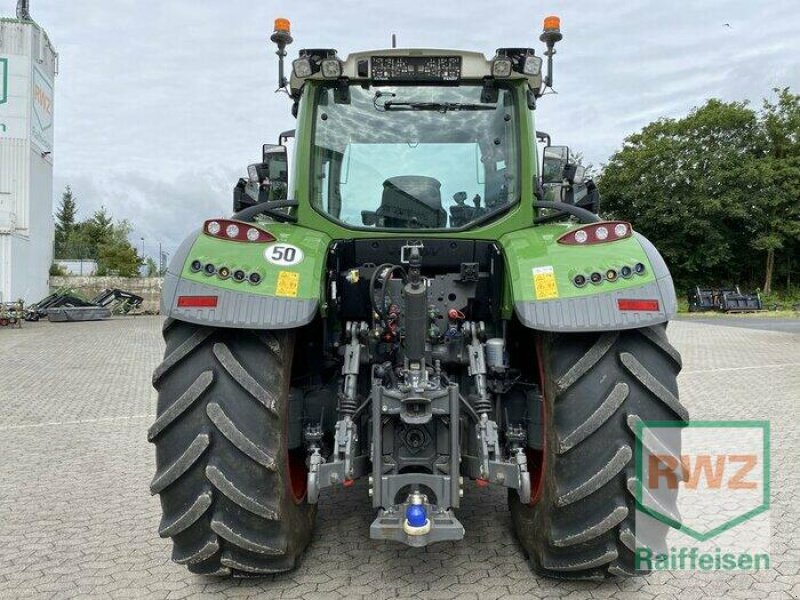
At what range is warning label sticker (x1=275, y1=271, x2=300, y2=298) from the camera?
2795 millimetres

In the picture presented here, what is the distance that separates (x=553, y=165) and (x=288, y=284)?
5.91ft

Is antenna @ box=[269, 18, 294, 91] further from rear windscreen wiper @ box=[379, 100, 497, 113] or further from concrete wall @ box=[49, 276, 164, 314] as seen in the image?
concrete wall @ box=[49, 276, 164, 314]

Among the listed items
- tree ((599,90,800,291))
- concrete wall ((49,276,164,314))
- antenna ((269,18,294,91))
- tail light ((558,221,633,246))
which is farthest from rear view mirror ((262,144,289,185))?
tree ((599,90,800,291))

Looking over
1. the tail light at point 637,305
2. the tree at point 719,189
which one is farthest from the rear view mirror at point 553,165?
the tree at point 719,189

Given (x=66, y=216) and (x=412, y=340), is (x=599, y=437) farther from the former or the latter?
(x=66, y=216)

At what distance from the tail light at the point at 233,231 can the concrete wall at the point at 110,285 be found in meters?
30.8

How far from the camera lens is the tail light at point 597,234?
9.58ft

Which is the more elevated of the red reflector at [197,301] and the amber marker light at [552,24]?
the amber marker light at [552,24]

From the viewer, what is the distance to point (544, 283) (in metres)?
2.78

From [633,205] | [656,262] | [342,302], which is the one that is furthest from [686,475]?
[633,205]

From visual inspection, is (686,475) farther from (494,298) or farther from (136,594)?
(136,594)

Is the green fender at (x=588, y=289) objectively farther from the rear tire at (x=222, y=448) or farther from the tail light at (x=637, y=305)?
the rear tire at (x=222, y=448)

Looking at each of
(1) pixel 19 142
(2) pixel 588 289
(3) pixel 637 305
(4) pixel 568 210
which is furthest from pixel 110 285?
(3) pixel 637 305

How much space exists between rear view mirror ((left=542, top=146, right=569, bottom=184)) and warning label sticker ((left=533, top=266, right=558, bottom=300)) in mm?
1086
